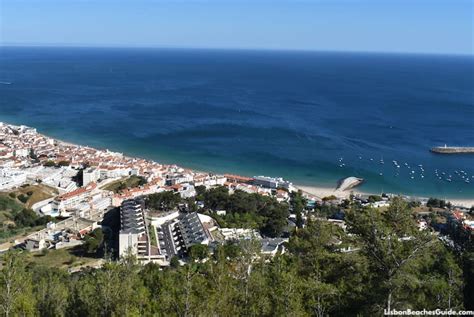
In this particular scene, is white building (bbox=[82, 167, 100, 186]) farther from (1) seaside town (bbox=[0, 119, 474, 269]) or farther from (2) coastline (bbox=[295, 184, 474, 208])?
(2) coastline (bbox=[295, 184, 474, 208])

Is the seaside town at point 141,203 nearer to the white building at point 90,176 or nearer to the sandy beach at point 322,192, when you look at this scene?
the white building at point 90,176

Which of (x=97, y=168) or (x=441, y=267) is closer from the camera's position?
(x=441, y=267)

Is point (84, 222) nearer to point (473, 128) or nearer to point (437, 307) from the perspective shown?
point (437, 307)

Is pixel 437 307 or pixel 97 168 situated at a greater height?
pixel 437 307

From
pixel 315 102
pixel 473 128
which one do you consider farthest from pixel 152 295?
pixel 315 102

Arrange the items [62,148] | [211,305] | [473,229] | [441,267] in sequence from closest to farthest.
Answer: [211,305] < [441,267] < [473,229] < [62,148]

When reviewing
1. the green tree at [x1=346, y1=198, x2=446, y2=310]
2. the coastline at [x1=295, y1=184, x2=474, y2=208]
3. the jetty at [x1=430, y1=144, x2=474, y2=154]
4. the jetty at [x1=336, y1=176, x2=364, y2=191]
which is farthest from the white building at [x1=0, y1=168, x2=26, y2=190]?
the jetty at [x1=430, y1=144, x2=474, y2=154]

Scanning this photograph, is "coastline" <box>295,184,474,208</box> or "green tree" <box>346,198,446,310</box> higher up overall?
"green tree" <box>346,198,446,310</box>
